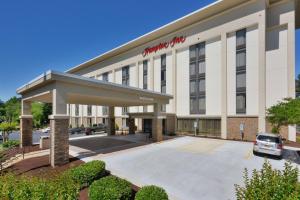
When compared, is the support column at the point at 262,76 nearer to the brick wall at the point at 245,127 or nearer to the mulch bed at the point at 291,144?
the brick wall at the point at 245,127

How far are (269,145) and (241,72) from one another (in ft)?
44.2

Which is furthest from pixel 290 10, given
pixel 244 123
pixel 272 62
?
pixel 244 123

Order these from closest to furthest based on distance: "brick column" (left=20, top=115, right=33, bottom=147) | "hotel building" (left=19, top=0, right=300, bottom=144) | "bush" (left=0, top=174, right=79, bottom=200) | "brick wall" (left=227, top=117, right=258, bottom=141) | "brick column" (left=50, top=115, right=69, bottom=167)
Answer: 1. "bush" (left=0, top=174, right=79, bottom=200)
2. "brick column" (left=50, top=115, right=69, bottom=167)
3. "brick column" (left=20, top=115, right=33, bottom=147)
4. "hotel building" (left=19, top=0, right=300, bottom=144)
5. "brick wall" (left=227, top=117, right=258, bottom=141)

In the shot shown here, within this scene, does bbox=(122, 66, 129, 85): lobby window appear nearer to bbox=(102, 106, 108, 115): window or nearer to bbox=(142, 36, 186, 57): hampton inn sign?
bbox=(142, 36, 186, 57): hampton inn sign

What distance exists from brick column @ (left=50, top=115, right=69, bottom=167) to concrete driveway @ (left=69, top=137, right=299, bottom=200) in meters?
2.00

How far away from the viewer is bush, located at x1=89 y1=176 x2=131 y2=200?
6.49 meters

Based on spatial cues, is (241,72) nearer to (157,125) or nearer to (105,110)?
(157,125)

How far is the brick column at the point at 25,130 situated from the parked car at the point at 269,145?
22.9 metres

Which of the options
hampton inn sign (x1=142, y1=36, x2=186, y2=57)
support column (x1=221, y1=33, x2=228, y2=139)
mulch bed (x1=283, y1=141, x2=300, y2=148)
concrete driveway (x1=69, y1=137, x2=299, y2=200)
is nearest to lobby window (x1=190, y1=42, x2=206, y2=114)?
hampton inn sign (x1=142, y1=36, x2=186, y2=57)

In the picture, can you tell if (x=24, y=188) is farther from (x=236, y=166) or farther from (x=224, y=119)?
(x=224, y=119)

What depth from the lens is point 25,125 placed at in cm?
1856

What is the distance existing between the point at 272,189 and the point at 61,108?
12701mm

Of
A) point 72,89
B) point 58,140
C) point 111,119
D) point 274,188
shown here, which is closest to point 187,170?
point 274,188

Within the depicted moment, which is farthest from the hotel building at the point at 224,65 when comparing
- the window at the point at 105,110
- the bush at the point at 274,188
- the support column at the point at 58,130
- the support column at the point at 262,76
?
the bush at the point at 274,188
